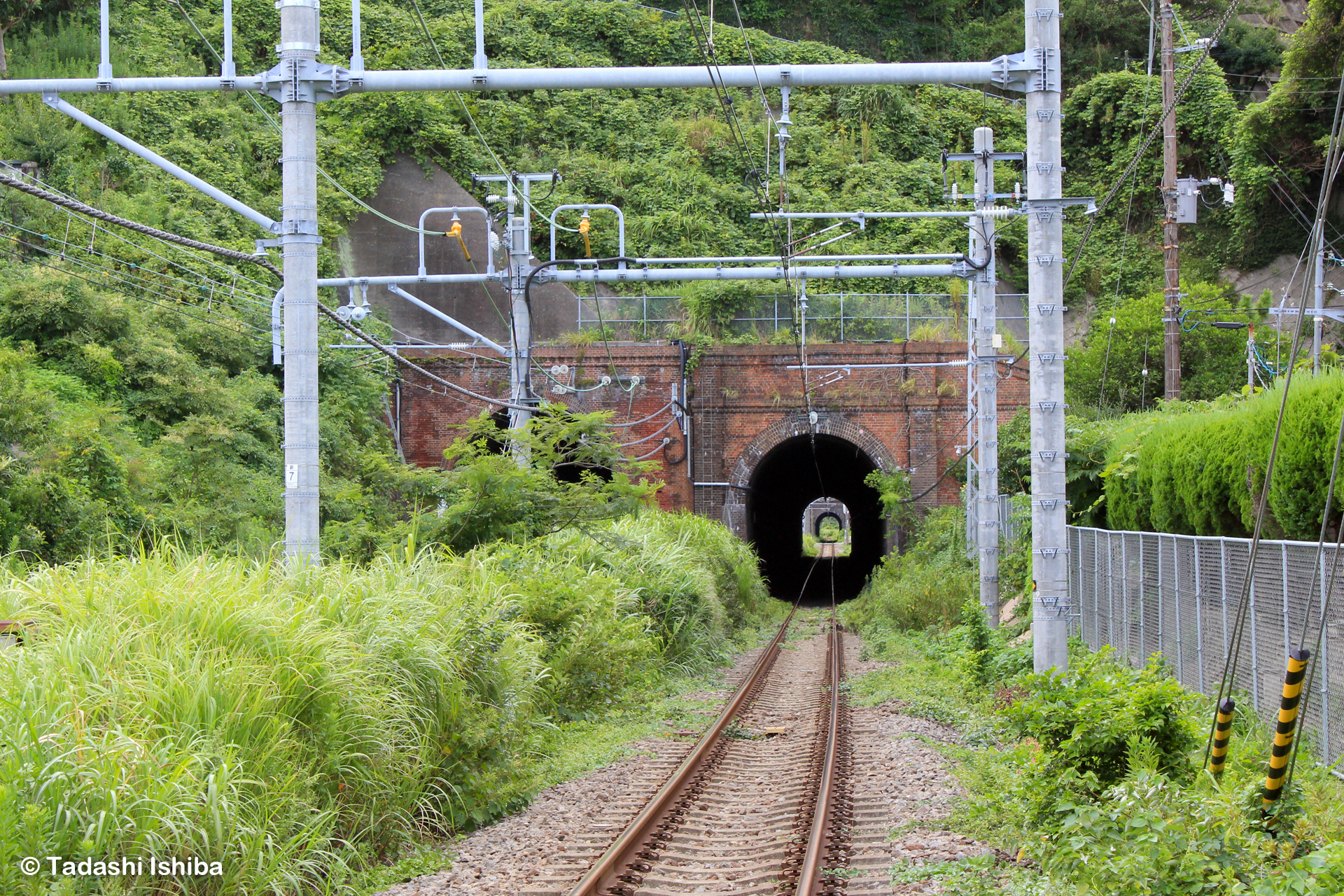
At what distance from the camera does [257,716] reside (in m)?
6.54

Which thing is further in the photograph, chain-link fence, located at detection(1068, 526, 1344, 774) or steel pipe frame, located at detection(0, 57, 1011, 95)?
steel pipe frame, located at detection(0, 57, 1011, 95)

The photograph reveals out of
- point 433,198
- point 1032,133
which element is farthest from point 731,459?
point 1032,133

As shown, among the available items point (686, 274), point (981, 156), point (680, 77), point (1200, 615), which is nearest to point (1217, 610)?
point (1200, 615)

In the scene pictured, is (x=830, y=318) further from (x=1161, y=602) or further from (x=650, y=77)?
(x=650, y=77)

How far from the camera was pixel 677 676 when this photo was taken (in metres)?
16.4

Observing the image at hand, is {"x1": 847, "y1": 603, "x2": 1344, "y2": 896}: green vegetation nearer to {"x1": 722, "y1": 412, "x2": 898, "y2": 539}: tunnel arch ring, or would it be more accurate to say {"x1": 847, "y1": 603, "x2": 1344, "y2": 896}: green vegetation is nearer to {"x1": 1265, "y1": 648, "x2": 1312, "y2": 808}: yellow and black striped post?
{"x1": 1265, "y1": 648, "x2": 1312, "y2": 808}: yellow and black striped post

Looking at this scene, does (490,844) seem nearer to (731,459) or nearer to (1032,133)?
(1032,133)

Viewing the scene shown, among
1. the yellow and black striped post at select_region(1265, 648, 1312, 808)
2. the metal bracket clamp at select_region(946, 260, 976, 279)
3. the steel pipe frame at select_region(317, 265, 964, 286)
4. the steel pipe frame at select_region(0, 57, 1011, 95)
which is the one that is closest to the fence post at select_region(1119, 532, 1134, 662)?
the metal bracket clamp at select_region(946, 260, 976, 279)

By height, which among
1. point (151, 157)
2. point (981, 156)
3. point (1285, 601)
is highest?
point (981, 156)

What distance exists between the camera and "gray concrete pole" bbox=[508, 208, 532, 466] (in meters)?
18.0

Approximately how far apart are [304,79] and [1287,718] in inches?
352

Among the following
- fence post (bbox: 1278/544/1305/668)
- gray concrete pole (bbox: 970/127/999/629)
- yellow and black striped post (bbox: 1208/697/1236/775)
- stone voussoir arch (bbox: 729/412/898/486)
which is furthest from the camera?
stone voussoir arch (bbox: 729/412/898/486)

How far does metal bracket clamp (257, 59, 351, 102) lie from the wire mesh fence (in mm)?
21157

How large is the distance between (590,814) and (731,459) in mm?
22928
